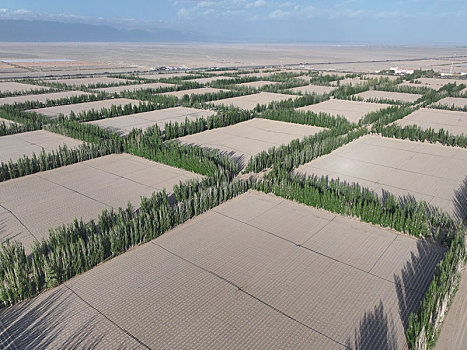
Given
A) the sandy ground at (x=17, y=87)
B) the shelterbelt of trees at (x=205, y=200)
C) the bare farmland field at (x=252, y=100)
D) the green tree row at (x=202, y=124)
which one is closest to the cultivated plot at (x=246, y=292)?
the shelterbelt of trees at (x=205, y=200)

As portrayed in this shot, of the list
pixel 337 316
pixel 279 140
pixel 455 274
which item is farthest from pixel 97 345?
pixel 279 140

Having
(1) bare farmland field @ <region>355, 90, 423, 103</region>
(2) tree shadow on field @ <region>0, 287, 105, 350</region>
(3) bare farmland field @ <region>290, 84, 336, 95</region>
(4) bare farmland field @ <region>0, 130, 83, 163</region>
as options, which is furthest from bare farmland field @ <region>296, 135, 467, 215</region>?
(3) bare farmland field @ <region>290, 84, 336, 95</region>

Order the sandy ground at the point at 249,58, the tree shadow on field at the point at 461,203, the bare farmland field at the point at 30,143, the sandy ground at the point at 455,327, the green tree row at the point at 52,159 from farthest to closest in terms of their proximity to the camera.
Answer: the sandy ground at the point at 249,58 < the bare farmland field at the point at 30,143 < the green tree row at the point at 52,159 < the tree shadow on field at the point at 461,203 < the sandy ground at the point at 455,327

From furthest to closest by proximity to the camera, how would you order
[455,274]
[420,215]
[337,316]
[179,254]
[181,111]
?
[181,111] → [420,215] → [179,254] → [455,274] → [337,316]

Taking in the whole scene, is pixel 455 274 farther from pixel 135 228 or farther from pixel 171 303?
pixel 135 228

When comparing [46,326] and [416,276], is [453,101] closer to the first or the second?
[416,276]

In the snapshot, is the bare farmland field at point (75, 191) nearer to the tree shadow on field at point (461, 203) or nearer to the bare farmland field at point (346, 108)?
the tree shadow on field at point (461, 203)

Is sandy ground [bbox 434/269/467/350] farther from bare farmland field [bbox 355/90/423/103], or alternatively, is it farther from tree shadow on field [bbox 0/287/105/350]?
bare farmland field [bbox 355/90/423/103]
